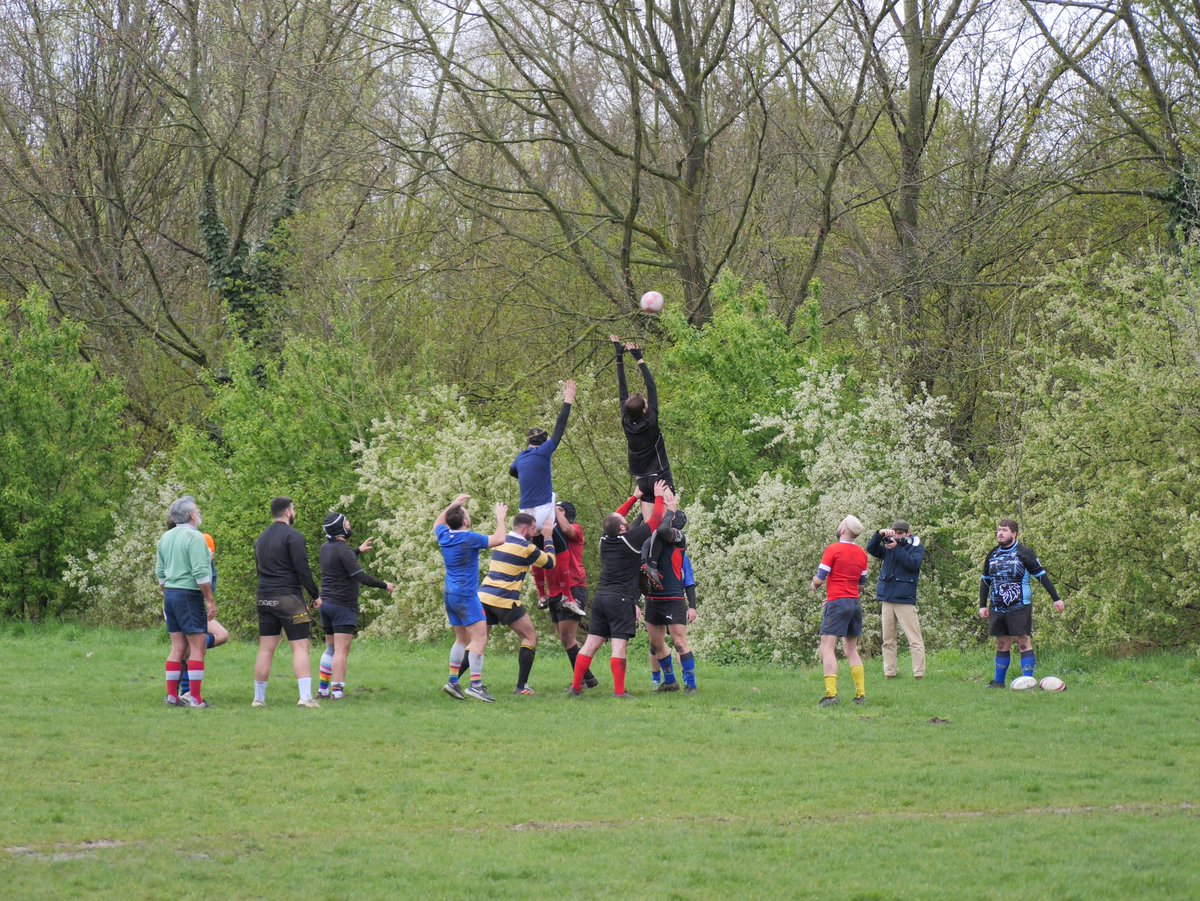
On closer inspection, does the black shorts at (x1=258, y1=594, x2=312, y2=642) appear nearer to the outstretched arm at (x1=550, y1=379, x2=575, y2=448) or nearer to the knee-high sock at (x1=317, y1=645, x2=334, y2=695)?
the knee-high sock at (x1=317, y1=645, x2=334, y2=695)

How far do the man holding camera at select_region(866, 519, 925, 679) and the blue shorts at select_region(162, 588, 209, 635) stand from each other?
699 cm

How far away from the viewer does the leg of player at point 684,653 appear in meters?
14.2

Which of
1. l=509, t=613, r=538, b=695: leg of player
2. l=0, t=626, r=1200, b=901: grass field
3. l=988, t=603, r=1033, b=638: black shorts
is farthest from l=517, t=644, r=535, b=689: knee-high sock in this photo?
l=988, t=603, r=1033, b=638: black shorts

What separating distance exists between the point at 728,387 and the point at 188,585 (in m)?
10.2

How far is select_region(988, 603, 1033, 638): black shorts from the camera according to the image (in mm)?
14172

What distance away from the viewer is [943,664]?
1659 centimetres

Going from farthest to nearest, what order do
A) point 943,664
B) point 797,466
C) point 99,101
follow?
point 99,101 < point 797,466 < point 943,664

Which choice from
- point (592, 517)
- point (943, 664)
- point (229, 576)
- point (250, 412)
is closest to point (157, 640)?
point (229, 576)

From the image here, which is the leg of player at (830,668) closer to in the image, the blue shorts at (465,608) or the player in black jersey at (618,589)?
the player in black jersey at (618,589)

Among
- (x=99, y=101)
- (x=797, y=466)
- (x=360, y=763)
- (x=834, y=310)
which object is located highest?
(x=99, y=101)

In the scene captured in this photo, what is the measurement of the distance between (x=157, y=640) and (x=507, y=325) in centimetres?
1000

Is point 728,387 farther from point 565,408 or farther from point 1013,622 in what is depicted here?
point 1013,622

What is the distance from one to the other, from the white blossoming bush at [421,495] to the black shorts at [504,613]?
5893 millimetres

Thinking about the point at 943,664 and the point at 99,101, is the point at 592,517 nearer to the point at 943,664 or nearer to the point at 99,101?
the point at 943,664
